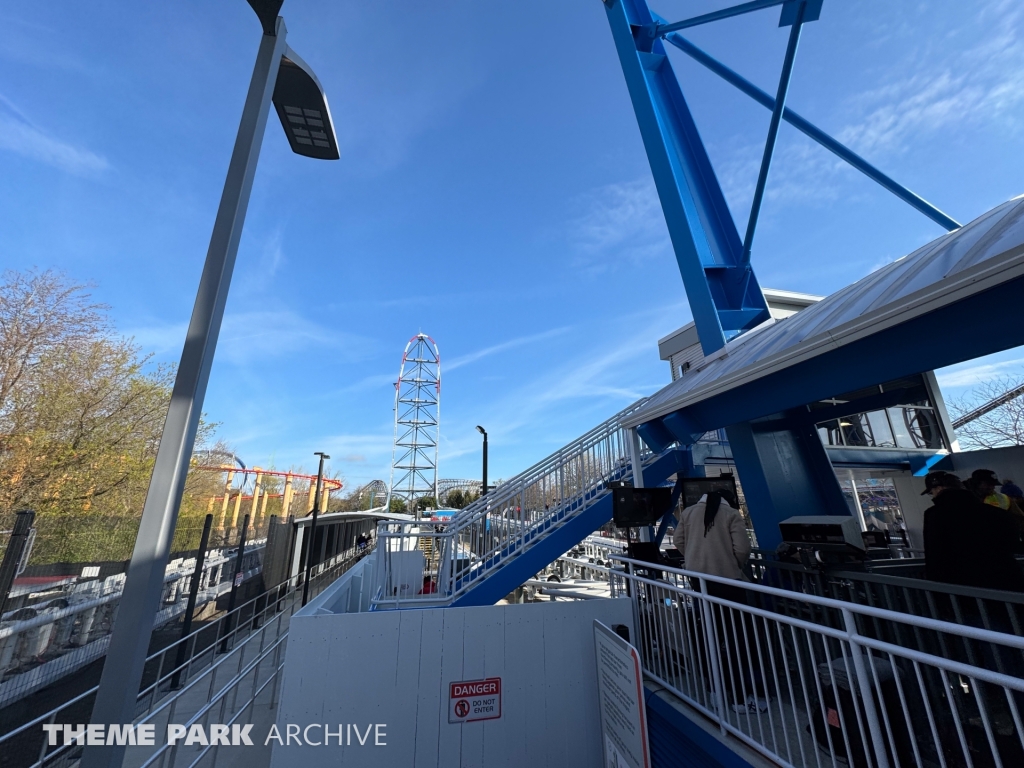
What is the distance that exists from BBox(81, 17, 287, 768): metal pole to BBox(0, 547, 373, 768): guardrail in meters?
2.12

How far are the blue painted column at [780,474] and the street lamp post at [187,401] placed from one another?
5733 mm

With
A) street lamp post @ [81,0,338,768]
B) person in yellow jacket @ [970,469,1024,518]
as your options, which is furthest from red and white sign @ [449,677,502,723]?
person in yellow jacket @ [970,469,1024,518]

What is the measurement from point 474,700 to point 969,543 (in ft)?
14.0

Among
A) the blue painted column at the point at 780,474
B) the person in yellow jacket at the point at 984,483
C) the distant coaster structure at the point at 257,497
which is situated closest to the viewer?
the person in yellow jacket at the point at 984,483

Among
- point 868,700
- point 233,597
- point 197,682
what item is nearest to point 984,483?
point 868,700

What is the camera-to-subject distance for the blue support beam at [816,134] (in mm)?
6824

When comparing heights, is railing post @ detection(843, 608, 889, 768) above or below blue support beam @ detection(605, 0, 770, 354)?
below

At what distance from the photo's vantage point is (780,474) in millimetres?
5609

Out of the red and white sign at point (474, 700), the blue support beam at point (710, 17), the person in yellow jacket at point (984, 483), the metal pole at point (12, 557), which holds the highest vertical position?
the blue support beam at point (710, 17)

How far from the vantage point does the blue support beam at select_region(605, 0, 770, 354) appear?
25.3 ft

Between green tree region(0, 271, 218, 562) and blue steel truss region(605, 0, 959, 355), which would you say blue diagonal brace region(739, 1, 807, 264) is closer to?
blue steel truss region(605, 0, 959, 355)

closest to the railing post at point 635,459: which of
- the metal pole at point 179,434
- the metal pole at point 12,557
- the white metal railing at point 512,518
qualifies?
the white metal railing at point 512,518

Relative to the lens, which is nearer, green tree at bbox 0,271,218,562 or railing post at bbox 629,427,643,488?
railing post at bbox 629,427,643,488

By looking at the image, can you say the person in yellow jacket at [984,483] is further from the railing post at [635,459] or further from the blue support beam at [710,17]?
the blue support beam at [710,17]
